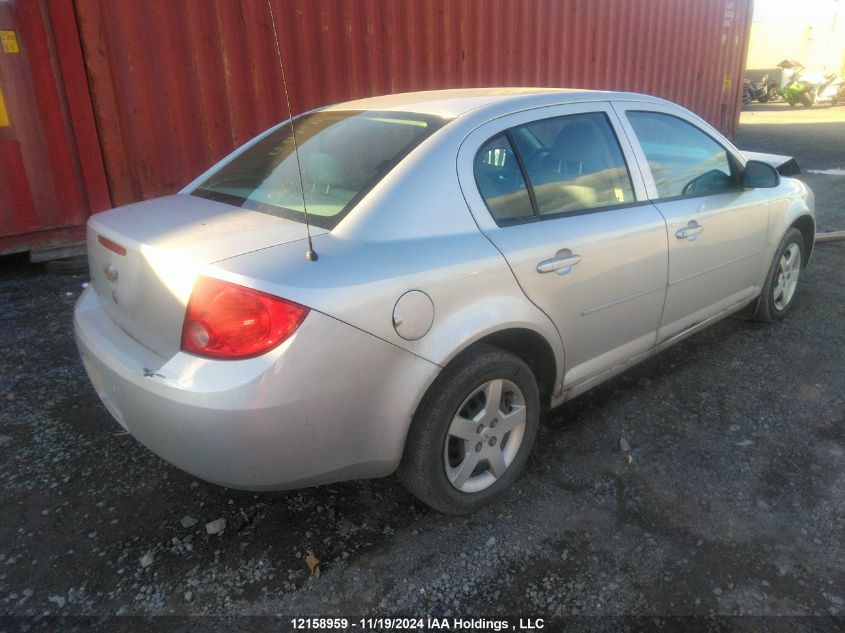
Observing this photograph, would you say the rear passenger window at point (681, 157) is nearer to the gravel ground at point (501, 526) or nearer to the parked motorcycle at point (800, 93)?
the gravel ground at point (501, 526)

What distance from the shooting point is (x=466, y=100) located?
2.69m

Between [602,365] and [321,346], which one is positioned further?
[602,365]

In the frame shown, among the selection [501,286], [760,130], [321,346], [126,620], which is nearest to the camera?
[321,346]

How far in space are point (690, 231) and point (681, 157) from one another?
43 cm

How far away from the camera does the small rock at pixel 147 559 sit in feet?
7.35

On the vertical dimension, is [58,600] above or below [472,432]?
below

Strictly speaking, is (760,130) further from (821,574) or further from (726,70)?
(821,574)

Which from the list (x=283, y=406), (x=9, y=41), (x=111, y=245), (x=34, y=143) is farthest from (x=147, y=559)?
(x=9, y=41)

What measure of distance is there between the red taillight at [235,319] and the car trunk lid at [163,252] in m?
0.07

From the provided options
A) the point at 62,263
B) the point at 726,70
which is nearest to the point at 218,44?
the point at 62,263

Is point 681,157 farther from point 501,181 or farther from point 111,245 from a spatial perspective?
point 111,245

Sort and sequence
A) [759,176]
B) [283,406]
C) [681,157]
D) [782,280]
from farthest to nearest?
[782,280]
[759,176]
[681,157]
[283,406]

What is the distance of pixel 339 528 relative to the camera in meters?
2.42

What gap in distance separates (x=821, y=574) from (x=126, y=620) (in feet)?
7.46
